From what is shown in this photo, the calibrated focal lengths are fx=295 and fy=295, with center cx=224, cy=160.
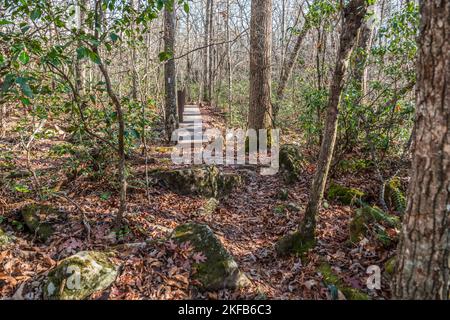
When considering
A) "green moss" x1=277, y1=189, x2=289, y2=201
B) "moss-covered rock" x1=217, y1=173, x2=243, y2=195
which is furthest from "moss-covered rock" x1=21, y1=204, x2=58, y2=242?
"green moss" x1=277, y1=189, x2=289, y2=201

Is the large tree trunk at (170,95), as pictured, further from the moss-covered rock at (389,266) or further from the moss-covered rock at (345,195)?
the moss-covered rock at (389,266)

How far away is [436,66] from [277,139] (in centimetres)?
618

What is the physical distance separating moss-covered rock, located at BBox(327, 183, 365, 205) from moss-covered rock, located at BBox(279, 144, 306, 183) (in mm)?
1001

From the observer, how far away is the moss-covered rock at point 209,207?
537cm

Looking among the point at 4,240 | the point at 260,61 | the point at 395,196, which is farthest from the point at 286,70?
the point at 4,240

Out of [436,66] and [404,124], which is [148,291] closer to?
[436,66]

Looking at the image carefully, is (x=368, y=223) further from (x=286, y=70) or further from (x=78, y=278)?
(x=286, y=70)

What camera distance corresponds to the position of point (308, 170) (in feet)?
22.4

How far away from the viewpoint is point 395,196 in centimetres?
521

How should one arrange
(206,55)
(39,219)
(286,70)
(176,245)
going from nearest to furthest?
(176,245)
(39,219)
(286,70)
(206,55)

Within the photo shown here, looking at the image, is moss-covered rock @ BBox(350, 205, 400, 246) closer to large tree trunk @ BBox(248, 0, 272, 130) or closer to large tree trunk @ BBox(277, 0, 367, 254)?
large tree trunk @ BBox(277, 0, 367, 254)

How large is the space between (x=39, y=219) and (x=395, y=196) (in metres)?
5.79

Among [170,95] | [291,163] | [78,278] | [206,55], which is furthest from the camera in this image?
[206,55]

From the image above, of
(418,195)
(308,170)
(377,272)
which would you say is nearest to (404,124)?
(308,170)
